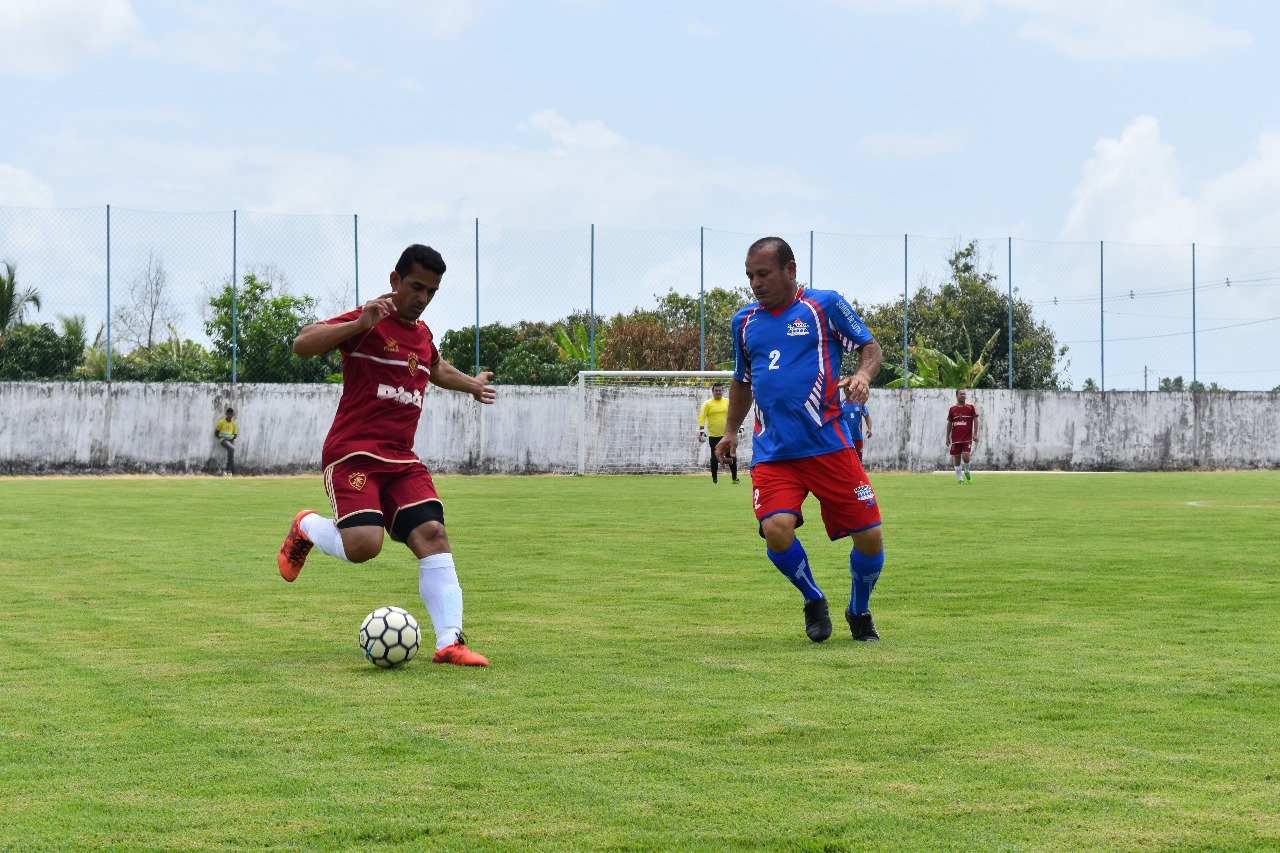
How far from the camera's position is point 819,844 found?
3553 mm

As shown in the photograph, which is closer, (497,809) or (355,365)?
(497,809)

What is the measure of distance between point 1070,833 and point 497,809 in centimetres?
143

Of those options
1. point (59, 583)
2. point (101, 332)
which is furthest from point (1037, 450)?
point (59, 583)

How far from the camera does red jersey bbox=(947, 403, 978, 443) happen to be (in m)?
30.0

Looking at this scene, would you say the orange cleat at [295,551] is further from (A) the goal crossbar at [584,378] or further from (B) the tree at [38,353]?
(B) the tree at [38,353]

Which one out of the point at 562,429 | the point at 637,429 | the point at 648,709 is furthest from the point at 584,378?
the point at 648,709

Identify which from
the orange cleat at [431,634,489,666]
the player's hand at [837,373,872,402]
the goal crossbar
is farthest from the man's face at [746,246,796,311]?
the goal crossbar

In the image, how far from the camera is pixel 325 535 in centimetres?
706

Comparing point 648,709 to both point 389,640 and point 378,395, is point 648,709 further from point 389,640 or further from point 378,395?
point 378,395

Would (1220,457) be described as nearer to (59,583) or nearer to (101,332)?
(101,332)

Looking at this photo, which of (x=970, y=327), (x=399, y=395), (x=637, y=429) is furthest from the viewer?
(x=970, y=327)

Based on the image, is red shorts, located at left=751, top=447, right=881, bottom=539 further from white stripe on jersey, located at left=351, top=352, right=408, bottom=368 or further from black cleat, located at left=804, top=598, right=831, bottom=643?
white stripe on jersey, located at left=351, top=352, right=408, bottom=368

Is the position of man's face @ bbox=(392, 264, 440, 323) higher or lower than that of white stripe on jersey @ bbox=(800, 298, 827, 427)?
higher

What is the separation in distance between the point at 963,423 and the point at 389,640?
81.7 feet
